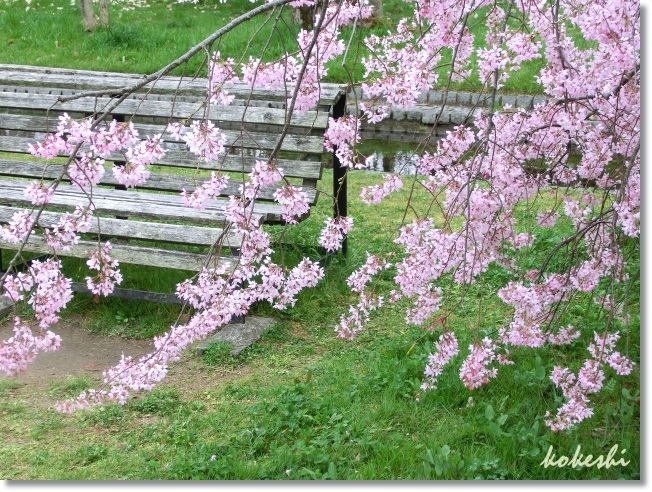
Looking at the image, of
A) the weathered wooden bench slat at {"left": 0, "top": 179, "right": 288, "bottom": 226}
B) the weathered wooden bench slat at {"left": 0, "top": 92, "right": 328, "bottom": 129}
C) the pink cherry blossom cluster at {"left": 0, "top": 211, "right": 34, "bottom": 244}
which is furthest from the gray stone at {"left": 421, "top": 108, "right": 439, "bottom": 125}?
the pink cherry blossom cluster at {"left": 0, "top": 211, "right": 34, "bottom": 244}

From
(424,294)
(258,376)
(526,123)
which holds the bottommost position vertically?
(258,376)

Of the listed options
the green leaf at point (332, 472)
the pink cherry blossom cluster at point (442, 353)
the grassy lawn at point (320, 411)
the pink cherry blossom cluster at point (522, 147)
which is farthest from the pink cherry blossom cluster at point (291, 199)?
the green leaf at point (332, 472)

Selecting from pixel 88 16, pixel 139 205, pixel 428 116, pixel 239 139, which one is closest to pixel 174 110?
pixel 239 139

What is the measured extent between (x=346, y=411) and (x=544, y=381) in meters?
0.82

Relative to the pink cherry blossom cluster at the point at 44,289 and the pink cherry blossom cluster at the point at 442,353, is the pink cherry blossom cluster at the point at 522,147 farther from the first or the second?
the pink cherry blossom cluster at the point at 44,289

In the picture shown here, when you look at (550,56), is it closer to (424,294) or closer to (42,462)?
(424,294)

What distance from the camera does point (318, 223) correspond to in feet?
18.4

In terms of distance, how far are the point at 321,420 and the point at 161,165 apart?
2406 millimetres

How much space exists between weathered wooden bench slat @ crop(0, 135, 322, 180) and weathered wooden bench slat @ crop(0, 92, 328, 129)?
221mm

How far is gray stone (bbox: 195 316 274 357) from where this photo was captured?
389 cm

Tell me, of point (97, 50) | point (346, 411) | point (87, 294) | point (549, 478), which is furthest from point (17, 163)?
point (97, 50)

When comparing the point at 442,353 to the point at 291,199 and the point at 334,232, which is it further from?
the point at 291,199

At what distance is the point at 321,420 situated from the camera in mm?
3174

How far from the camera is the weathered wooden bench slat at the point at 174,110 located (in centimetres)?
468
